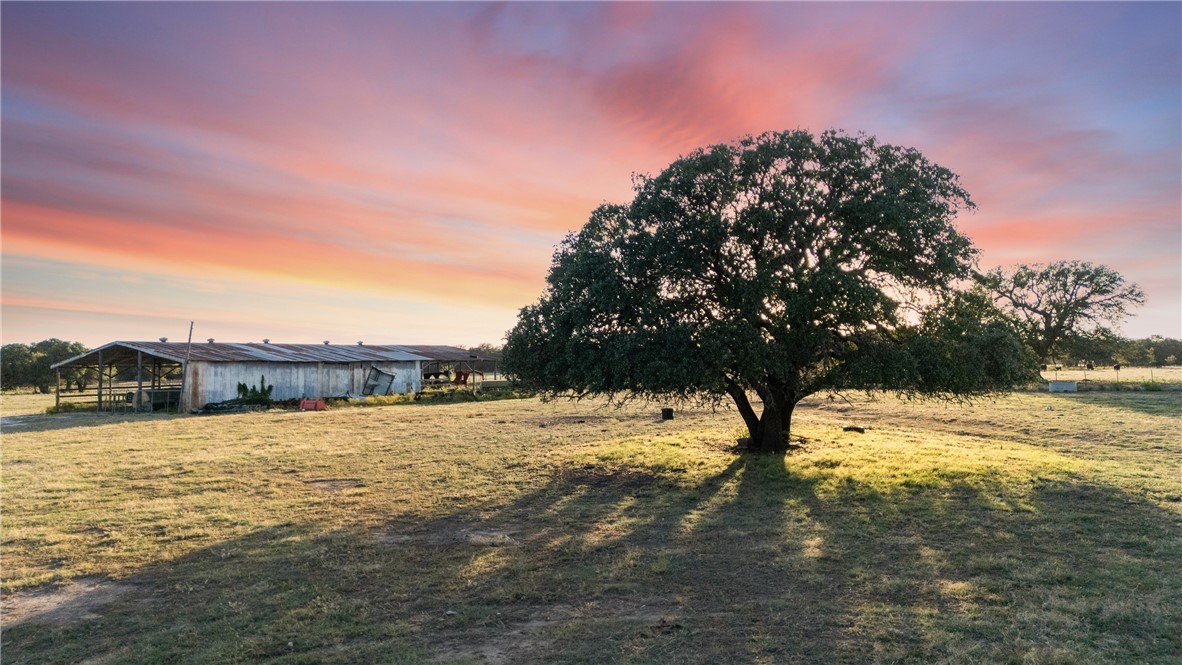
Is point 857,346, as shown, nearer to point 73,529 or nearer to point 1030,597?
point 1030,597

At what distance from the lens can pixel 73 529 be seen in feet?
A: 40.9

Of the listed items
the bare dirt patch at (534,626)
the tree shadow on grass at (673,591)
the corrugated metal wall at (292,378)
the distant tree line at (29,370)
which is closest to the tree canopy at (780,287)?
the tree shadow on grass at (673,591)

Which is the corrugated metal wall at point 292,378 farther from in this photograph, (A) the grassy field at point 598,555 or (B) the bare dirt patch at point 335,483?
(B) the bare dirt patch at point 335,483

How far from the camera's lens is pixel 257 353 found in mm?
46625

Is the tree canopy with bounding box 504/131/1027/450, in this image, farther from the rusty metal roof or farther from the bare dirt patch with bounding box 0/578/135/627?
the rusty metal roof

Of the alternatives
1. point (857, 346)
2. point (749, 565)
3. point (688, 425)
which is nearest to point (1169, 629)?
point (749, 565)

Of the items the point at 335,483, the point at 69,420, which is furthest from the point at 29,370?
the point at 335,483

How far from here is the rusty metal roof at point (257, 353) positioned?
136ft

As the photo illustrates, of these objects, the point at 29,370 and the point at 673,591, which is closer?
the point at 673,591

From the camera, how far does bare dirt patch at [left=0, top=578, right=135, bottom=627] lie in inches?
325

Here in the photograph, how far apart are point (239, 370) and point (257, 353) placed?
3.05 metres

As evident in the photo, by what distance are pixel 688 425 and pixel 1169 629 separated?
77.8 feet

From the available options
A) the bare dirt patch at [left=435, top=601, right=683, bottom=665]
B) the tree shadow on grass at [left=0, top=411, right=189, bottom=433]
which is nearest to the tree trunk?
the bare dirt patch at [left=435, top=601, right=683, bottom=665]

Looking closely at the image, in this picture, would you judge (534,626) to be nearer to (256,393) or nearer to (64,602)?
(64,602)
